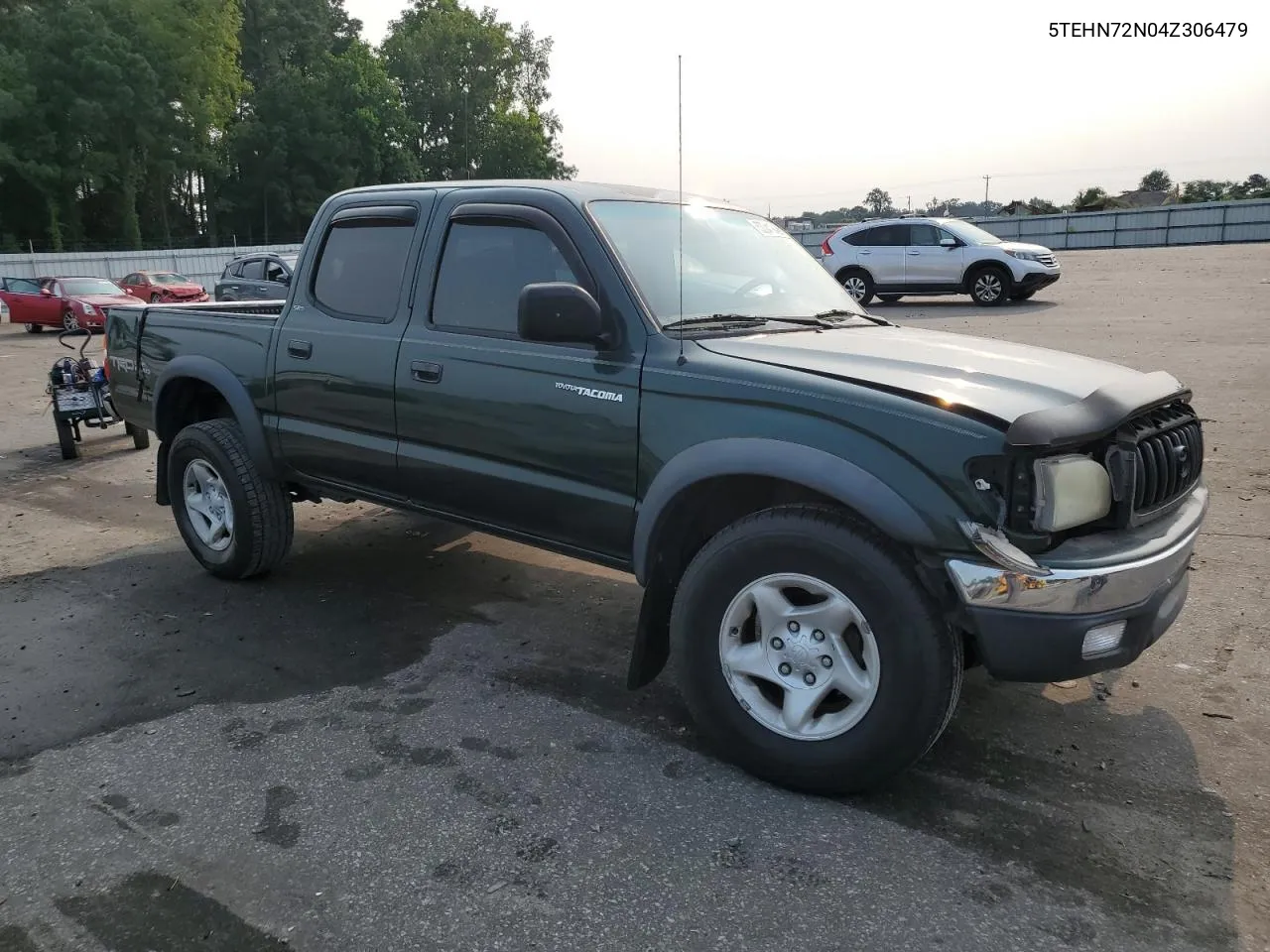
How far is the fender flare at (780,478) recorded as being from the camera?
2803mm

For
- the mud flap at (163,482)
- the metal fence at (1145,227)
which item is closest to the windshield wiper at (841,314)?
the mud flap at (163,482)

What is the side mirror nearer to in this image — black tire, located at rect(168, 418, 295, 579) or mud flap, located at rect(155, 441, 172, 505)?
black tire, located at rect(168, 418, 295, 579)

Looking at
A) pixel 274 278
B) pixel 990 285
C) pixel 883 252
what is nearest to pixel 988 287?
pixel 990 285

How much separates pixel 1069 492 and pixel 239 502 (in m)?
3.95

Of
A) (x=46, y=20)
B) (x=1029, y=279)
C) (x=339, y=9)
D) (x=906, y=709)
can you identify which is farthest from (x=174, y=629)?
(x=339, y=9)

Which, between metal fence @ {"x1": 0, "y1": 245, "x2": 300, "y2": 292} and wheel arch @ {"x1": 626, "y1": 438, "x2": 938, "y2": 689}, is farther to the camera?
metal fence @ {"x1": 0, "y1": 245, "x2": 300, "y2": 292}

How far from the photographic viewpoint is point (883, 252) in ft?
64.8

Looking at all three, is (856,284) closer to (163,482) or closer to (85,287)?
(163,482)

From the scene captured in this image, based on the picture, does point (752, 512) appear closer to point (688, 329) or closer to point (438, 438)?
point (688, 329)

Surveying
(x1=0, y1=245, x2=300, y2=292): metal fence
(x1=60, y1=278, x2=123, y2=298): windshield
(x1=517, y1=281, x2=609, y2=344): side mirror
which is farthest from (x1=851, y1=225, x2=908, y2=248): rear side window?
(x1=0, y1=245, x2=300, y2=292): metal fence

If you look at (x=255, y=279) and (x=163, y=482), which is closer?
(x=163, y=482)

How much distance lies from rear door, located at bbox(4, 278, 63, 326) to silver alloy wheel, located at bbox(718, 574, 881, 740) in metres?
25.8

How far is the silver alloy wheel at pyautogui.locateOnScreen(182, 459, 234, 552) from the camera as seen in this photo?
5223 mm

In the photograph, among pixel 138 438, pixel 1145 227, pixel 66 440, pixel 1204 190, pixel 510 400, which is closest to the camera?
pixel 510 400
